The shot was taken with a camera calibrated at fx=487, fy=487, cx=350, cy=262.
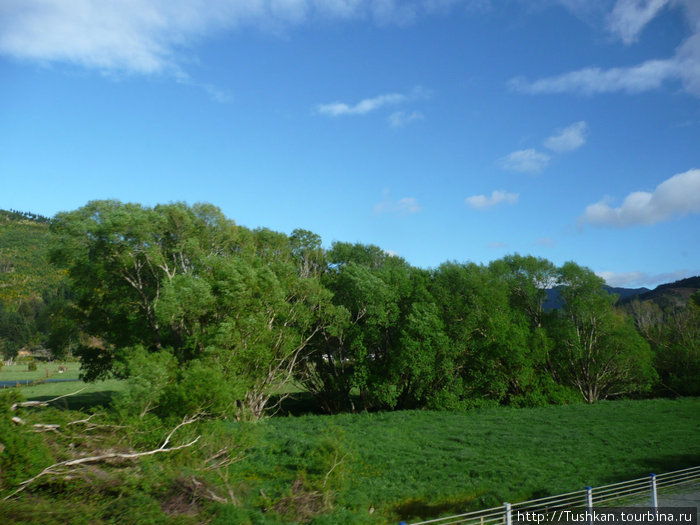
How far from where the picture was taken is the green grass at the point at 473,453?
19531mm

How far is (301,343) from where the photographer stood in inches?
1560

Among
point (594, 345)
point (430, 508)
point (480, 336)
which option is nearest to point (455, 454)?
point (430, 508)

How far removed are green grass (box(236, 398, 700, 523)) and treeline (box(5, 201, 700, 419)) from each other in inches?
147

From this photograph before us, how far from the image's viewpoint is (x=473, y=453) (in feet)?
88.6

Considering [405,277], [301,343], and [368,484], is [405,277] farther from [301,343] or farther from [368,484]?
[368,484]

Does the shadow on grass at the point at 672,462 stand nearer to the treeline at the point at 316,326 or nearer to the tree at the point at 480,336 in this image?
the treeline at the point at 316,326

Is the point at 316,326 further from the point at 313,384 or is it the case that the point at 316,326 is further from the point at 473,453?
the point at 473,453

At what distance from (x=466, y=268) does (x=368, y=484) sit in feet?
96.7

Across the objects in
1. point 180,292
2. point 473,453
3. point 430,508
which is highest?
point 180,292

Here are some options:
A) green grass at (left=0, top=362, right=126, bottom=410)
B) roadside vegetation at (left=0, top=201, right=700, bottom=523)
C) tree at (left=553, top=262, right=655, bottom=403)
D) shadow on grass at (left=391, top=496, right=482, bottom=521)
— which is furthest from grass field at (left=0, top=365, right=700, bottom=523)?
tree at (left=553, top=262, right=655, bottom=403)

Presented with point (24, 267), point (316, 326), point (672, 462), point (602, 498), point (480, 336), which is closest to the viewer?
point (602, 498)

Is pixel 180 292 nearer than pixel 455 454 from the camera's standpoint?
No

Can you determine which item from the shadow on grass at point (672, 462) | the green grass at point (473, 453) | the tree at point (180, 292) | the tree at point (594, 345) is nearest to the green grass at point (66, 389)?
the tree at point (180, 292)

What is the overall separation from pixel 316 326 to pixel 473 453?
18.9 metres
